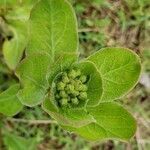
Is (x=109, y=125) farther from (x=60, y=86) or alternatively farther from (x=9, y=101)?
(x=9, y=101)

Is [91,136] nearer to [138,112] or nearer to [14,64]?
[14,64]

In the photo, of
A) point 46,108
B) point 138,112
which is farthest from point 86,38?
point 46,108

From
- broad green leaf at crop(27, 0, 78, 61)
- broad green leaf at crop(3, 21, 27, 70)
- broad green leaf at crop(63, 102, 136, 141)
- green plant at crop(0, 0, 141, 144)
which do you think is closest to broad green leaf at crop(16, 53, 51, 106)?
green plant at crop(0, 0, 141, 144)

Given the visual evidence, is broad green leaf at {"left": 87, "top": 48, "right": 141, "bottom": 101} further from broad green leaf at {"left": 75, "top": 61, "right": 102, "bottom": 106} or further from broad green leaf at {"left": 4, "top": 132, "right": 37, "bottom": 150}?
broad green leaf at {"left": 4, "top": 132, "right": 37, "bottom": 150}

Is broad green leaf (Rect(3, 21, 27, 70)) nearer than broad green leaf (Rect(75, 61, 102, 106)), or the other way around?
broad green leaf (Rect(75, 61, 102, 106))

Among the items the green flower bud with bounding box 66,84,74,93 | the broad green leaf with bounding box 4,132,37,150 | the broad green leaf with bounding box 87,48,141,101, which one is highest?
the green flower bud with bounding box 66,84,74,93

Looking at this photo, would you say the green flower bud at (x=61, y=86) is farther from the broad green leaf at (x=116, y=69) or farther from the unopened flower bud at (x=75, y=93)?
the broad green leaf at (x=116, y=69)

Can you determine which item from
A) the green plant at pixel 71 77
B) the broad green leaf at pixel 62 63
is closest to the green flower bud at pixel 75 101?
the green plant at pixel 71 77
